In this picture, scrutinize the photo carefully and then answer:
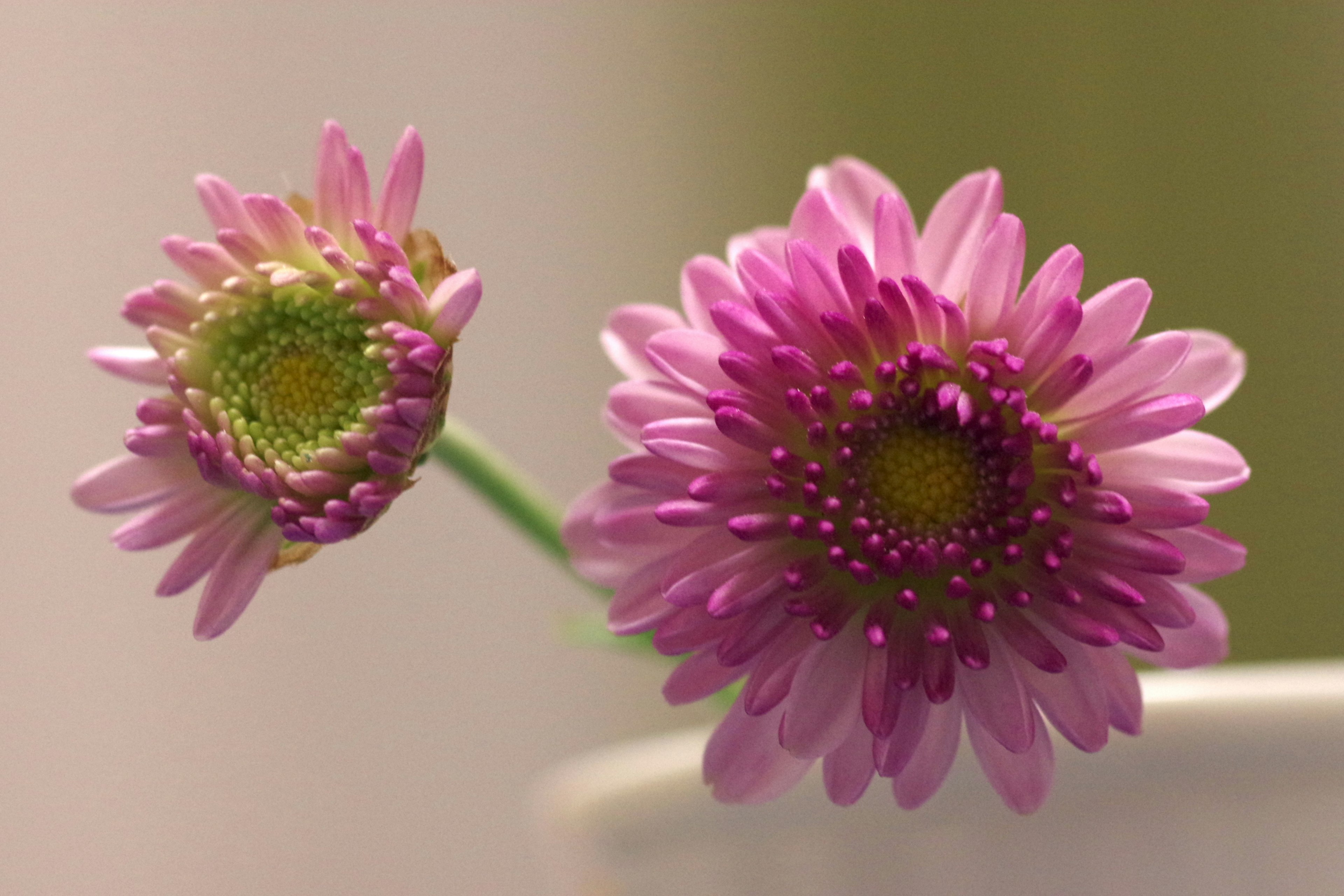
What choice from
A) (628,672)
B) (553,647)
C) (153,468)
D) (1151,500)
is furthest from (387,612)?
(1151,500)

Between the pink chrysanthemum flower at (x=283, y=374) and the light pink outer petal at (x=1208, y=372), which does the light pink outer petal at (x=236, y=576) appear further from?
the light pink outer petal at (x=1208, y=372)

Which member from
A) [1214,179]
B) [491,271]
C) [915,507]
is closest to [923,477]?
[915,507]

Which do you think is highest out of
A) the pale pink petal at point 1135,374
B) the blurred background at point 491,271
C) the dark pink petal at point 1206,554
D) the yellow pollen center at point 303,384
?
the yellow pollen center at point 303,384

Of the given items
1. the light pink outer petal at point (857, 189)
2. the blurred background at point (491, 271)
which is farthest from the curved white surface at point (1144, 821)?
the blurred background at point (491, 271)

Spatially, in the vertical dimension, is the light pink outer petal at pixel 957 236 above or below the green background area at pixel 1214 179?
above

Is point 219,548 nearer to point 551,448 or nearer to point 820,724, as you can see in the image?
point 820,724

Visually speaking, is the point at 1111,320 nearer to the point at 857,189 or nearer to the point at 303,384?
the point at 857,189

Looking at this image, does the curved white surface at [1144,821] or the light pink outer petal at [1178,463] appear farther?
the curved white surface at [1144,821]
